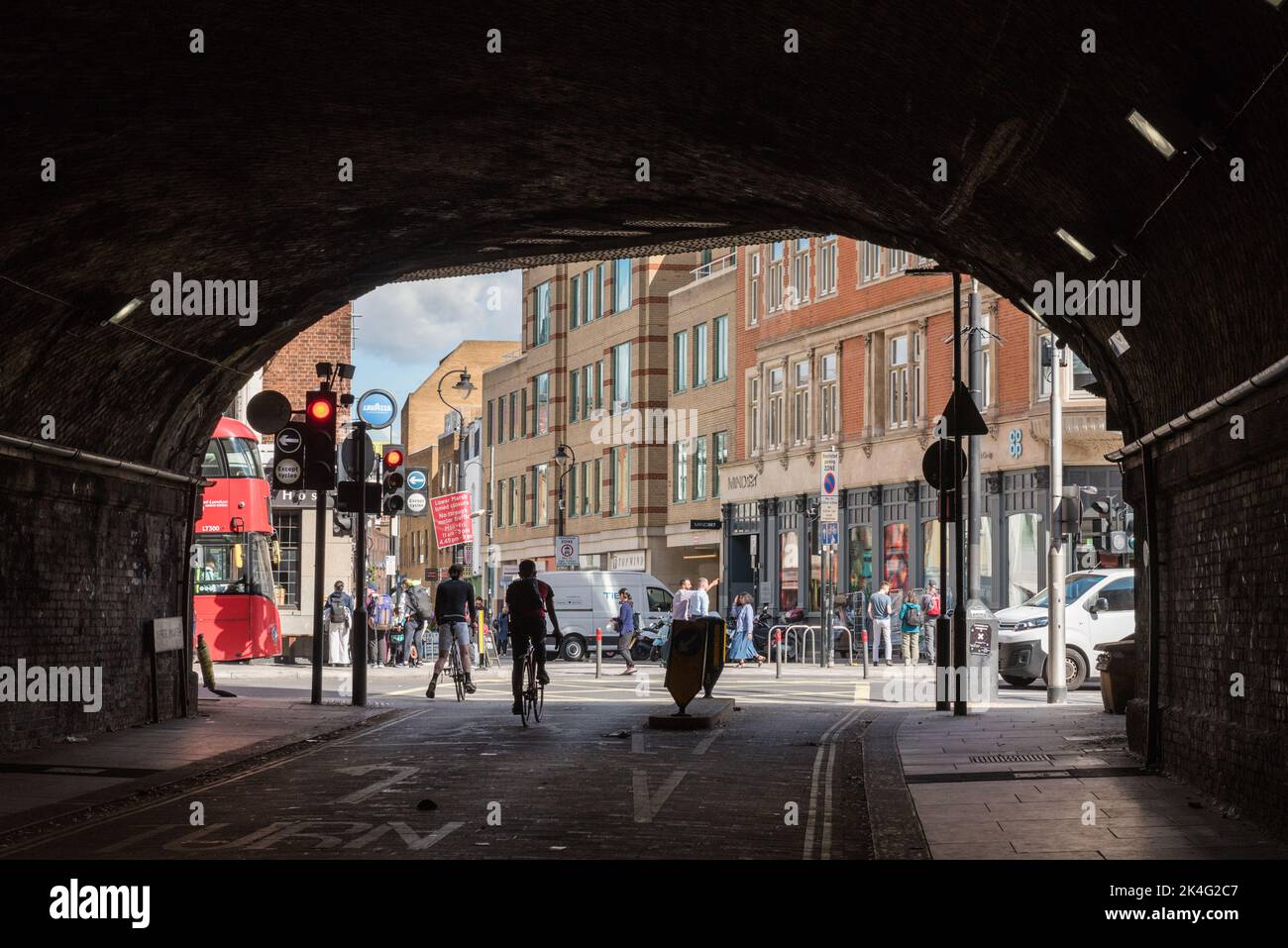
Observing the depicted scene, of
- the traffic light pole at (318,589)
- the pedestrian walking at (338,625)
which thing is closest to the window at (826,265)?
the pedestrian walking at (338,625)

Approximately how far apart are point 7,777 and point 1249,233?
30.7 feet

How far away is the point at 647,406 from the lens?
2422 inches

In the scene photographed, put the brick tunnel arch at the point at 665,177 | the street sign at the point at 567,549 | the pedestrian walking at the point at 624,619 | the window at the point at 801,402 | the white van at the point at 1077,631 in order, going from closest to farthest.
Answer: the brick tunnel arch at the point at 665,177 → the white van at the point at 1077,631 → the pedestrian walking at the point at 624,619 → the street sign at the point at 567,549 → the window at the point at 801,402

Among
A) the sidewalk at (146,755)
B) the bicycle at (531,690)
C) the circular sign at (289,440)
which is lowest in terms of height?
the sidewalk at (146,755)

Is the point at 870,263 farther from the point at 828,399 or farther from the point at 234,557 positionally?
the point at 234,557

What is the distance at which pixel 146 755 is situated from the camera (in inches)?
607

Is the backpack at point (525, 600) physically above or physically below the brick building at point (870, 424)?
below

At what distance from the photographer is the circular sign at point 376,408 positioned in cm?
2544

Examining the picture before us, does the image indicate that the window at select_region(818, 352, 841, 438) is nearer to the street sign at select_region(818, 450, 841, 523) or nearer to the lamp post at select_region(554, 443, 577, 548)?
the street sign at select_region(818, 450, 841, 523)

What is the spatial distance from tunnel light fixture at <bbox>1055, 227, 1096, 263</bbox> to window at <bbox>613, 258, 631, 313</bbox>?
4981 cm

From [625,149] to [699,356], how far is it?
43925mm

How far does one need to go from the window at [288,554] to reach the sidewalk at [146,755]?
954 inches

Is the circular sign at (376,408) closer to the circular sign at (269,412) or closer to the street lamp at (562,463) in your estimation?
the circular sign at (269,412)
